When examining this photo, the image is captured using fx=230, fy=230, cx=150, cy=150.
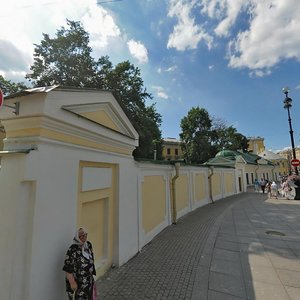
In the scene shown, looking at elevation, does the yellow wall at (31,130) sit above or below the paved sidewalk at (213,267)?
above

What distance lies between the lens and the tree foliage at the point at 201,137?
43.2m

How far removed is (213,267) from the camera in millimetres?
5594

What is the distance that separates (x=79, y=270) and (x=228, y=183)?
21683 millimetres

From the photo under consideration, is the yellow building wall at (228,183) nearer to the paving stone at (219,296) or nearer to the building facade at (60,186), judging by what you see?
the building facade at (60,186)

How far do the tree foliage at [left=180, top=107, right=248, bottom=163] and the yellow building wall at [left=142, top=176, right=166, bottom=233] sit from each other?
112 ft

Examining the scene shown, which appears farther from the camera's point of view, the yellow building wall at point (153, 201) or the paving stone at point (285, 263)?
the yellow building wall at point (153, 201)

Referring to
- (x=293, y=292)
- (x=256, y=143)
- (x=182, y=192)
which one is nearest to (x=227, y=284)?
(x=293, y=292)

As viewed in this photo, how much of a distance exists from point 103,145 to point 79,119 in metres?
1.13

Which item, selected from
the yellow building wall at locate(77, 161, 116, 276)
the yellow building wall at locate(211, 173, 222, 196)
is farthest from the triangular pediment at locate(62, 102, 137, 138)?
the yellow building wall at locate(211, 173, 222, 196)

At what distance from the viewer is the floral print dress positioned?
3342mm

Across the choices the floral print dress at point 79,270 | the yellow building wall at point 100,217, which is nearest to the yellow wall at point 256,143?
the yellow building wall at point 100,217

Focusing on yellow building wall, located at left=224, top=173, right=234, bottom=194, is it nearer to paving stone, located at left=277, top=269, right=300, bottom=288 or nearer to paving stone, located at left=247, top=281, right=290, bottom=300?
paving stone, located at left=277, top=269, right=300, bottom=288

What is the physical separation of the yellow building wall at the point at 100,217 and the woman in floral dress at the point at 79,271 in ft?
3.24

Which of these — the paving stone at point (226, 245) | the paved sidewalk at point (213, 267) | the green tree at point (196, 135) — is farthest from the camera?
the green tree at point (196, 135)
